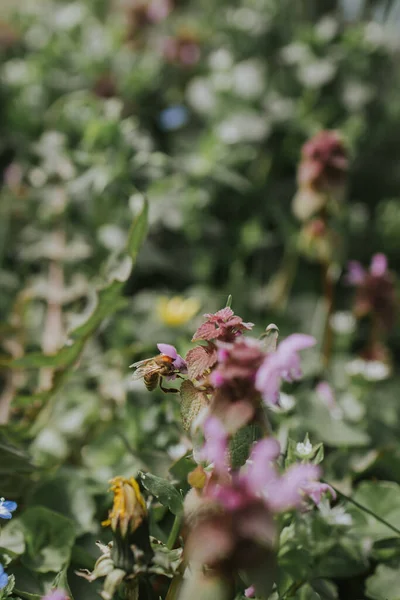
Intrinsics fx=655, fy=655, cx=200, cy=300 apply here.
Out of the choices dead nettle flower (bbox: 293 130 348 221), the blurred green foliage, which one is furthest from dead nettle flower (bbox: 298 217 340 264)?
the blurred green foliage

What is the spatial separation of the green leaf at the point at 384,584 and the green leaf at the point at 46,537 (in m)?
0.34

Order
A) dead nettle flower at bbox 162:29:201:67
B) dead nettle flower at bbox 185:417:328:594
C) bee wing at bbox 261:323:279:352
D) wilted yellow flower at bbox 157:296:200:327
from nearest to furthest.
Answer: dead nettle flower at bbox 185:417:328:594 < bee wing at bbox 261:323:279:352 < wilted yellow flower at bbox 157:296:200:327 < dead nettle flower at bbox 162:29:201:67

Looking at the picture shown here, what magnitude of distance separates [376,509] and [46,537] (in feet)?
1.28

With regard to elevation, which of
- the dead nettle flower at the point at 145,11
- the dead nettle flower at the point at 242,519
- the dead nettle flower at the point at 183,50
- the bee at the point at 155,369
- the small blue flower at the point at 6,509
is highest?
the dead nettle flower at the point at 242,519

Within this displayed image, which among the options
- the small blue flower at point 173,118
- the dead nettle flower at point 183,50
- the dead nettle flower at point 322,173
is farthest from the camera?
the dead nettle flower at point 183,50

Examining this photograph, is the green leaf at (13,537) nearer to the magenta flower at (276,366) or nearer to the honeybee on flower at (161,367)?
the honeybee on flower at (161,367)

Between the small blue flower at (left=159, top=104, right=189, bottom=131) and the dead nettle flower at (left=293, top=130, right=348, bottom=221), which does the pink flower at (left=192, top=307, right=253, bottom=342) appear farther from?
the small blue flower at (left=159, top=104, right=189, bottom=131)

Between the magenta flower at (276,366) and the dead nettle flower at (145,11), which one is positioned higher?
the magenta flower at (276,366)

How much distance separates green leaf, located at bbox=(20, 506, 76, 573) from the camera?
723 mm

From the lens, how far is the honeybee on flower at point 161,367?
61cm

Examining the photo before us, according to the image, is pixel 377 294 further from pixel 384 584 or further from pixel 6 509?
pixel 6 509

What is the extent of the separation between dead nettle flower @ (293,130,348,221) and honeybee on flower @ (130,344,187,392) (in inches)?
24.8

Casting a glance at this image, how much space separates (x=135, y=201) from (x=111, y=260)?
0.90 ft

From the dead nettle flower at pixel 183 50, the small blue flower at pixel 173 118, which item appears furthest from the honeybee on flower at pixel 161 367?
the dead nettle flower at pixel 183 50
